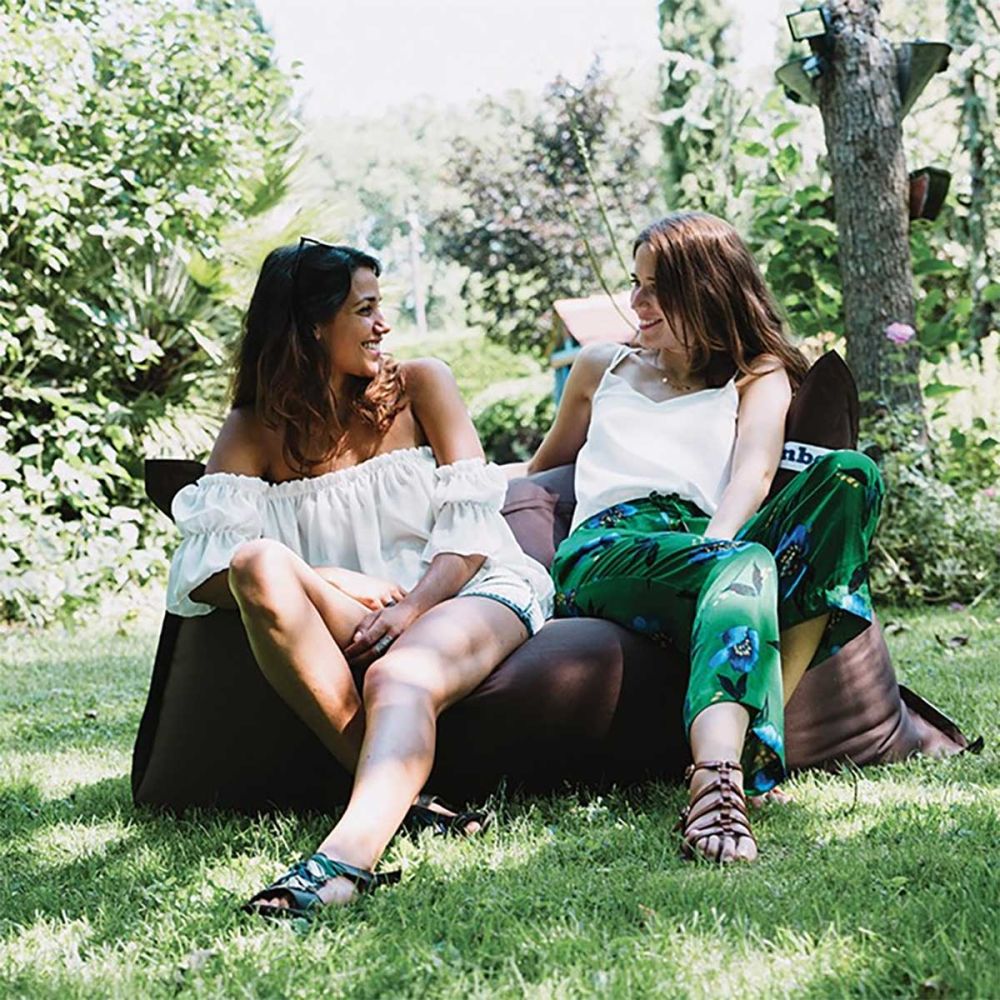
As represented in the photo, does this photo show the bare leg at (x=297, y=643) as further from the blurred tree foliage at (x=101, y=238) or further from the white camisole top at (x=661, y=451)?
the blurred tree foliage at (x=101, y=238)

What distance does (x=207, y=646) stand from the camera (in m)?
2.97

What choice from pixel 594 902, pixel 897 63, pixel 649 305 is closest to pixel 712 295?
pixel 649 305

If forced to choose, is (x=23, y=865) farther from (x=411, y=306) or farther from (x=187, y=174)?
(x=411, y=306)

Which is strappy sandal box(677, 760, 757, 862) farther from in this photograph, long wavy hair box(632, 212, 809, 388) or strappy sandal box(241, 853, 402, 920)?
long wavy hair box(632, 212, 809, 388)

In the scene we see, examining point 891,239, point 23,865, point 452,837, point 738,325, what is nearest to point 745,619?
point 452,837

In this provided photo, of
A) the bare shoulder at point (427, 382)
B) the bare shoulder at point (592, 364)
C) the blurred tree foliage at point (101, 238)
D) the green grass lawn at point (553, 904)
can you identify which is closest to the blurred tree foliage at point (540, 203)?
the blurred tree foliage at point (101, 238)

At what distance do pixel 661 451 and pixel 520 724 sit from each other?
83 centimetres

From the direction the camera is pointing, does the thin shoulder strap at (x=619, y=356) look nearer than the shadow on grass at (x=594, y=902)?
No

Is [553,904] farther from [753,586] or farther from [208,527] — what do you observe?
[208,527]

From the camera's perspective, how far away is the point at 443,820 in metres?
2.65

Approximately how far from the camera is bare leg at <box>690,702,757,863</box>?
7.77 ft

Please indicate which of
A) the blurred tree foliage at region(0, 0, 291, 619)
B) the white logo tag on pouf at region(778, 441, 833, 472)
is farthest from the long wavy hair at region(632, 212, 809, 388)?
the blurred tree foliage at region(0, 0, 291, 619)

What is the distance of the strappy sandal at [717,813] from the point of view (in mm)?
2381

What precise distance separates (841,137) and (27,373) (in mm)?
3925
